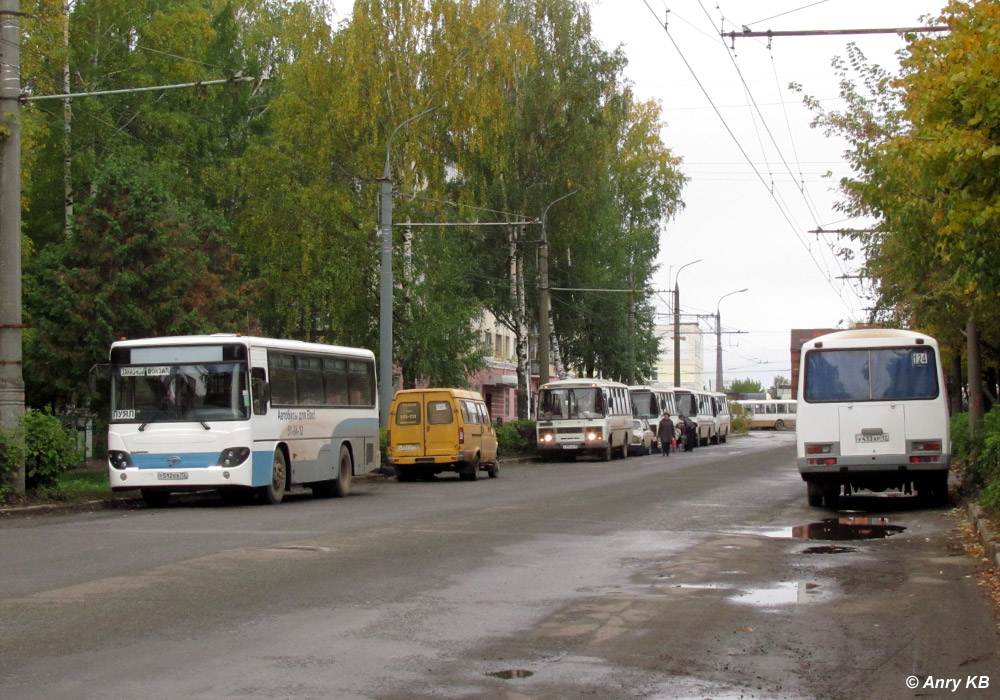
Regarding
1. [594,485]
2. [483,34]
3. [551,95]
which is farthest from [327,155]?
[594,485]

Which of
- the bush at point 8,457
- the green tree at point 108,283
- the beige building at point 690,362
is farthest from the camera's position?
the beige building at point 690,362

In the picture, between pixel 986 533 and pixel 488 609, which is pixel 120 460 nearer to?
pixel 488 609

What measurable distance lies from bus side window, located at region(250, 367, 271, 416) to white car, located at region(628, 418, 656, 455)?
31656mm


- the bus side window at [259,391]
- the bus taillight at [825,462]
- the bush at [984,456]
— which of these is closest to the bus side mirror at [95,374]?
the bus side window at [259,391]

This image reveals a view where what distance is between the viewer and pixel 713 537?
49.8 feet

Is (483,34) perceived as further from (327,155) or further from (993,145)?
(993,145)

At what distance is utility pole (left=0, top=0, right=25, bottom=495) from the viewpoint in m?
19.6

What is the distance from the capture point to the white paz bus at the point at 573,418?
4419 centimetres

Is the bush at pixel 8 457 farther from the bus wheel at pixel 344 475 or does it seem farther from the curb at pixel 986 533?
the curb at pixel 986 533

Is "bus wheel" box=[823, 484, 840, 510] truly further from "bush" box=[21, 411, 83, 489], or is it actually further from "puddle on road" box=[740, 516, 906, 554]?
"bush" box=[21, 411, 83, 489]

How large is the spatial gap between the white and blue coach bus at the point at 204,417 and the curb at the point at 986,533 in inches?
428

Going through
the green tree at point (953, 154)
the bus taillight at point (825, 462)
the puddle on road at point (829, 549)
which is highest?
the green tree at point (953, 154)

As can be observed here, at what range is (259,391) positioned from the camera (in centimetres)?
2089

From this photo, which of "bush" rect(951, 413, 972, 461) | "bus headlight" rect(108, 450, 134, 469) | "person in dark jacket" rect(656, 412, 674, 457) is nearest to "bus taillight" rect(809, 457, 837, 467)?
"bush" rect(951, 413, 972, 461)
